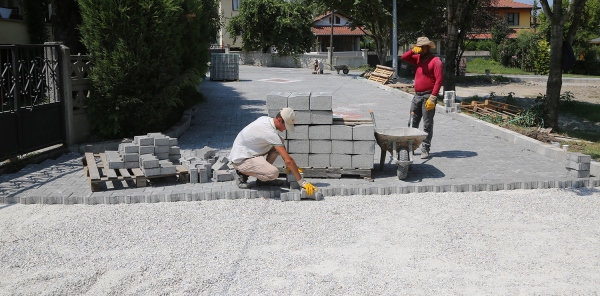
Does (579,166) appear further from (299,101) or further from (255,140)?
(255,140)

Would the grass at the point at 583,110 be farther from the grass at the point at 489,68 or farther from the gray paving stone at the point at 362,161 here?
the grass at the point at 489,68

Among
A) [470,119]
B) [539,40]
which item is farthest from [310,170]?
[539,40]

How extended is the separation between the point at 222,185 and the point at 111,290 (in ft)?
12.4

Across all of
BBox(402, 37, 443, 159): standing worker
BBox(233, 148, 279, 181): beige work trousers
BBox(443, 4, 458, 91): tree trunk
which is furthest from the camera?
BBox(443, 4, 458, 91): tree trunk

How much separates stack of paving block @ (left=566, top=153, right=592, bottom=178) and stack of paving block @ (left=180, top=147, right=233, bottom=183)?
217 inches

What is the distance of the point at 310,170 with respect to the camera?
9.83 m

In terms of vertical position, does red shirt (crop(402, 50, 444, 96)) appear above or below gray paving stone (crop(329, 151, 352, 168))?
above

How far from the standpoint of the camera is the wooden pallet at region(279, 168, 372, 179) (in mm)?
9797

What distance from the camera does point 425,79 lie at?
11320 mm

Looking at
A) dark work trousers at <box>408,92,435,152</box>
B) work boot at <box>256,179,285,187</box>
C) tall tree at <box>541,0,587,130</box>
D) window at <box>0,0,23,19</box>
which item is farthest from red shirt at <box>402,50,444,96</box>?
window at <box>0,0,23,19</box>

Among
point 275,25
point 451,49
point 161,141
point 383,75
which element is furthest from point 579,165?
point 275,25

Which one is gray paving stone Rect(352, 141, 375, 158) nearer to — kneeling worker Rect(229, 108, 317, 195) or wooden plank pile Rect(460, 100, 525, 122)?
kneeling worker Rect(229, 108, 317, 195)

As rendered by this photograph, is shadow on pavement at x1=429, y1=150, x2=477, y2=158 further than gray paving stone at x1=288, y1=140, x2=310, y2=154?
Yes

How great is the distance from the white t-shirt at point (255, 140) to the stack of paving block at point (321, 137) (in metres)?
0.69
